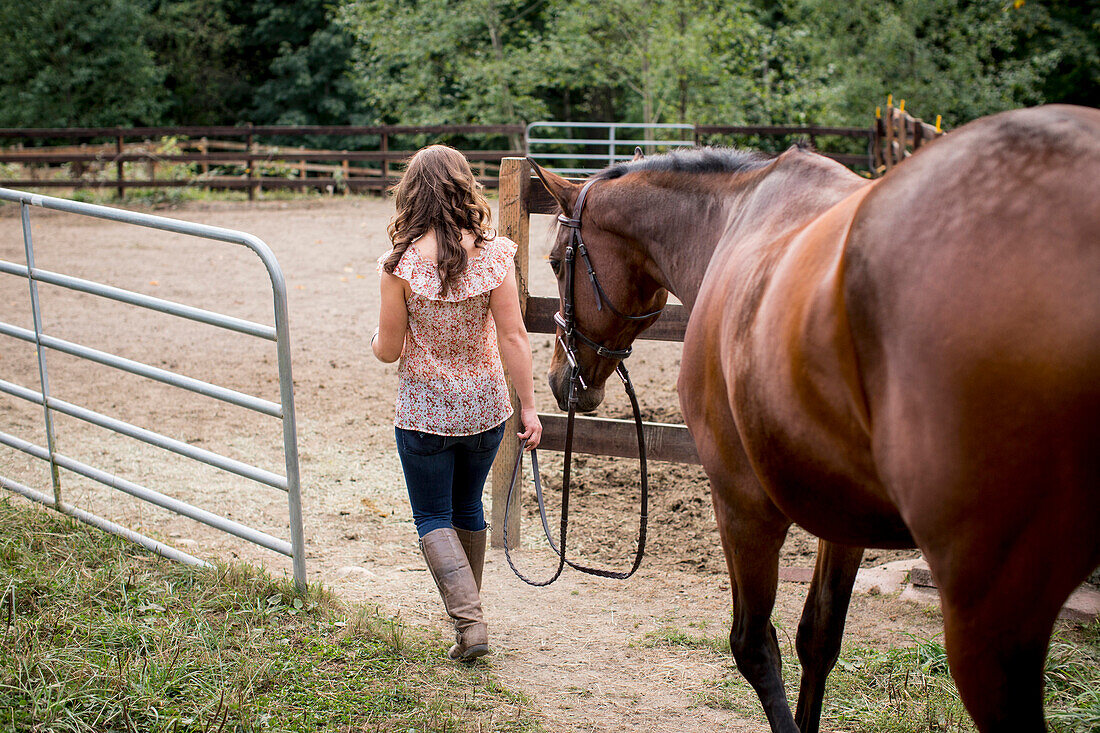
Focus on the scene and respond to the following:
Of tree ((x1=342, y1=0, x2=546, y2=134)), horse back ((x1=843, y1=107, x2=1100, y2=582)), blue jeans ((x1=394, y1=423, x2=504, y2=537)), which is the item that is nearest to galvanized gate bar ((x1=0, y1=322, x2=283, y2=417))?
blue jeans ((x1=394, y1=423, x2=504, y2=537))

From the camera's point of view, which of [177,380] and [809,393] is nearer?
[809,393]

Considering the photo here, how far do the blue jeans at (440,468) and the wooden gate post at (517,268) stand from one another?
61 centimetres

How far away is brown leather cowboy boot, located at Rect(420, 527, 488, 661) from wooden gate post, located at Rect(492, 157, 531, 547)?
0.78 meters

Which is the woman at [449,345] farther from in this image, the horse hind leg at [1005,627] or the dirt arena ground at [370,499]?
the horse hind leg at [1005,627]

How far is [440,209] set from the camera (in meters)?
2.57

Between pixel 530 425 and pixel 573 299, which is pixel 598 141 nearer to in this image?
pixel 573 299

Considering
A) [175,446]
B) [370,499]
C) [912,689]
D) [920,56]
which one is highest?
[920,56]

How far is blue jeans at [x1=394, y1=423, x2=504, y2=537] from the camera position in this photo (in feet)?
8.97

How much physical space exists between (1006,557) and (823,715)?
1590mm

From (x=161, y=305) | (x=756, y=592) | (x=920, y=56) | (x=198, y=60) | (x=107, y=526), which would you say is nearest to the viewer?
(x=756, y=592)

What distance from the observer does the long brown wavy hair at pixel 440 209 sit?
2.55m

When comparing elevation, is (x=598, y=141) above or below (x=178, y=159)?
above

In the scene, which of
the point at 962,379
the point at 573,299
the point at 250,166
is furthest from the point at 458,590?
the point at 250,166

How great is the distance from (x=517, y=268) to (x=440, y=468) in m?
1.27
